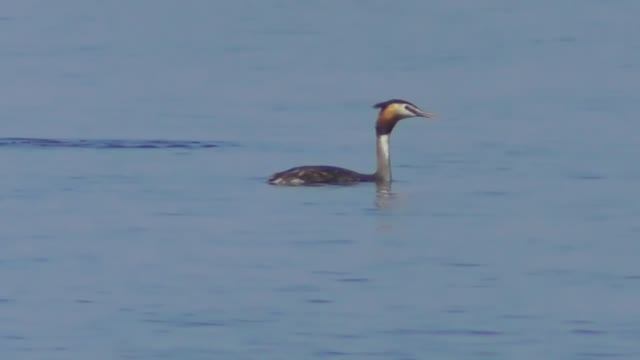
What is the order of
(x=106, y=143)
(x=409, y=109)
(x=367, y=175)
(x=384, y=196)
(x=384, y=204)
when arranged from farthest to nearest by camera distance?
(x=106, y=143), (x=409, y=109), (x=367, y=175), (x=384, y=196), (x=384, y=204)

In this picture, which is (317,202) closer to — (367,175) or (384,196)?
(384,196)

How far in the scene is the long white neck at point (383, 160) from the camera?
82.1ft

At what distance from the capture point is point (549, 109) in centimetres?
3088

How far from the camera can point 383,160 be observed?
25.1m

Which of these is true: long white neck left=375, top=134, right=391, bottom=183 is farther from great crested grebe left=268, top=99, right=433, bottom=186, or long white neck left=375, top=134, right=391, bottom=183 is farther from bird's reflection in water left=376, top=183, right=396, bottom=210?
bird's reflection in water left=376, top=183, right=396, bottom=210

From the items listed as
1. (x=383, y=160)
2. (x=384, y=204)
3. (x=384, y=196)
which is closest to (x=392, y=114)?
(x=383, y=160)

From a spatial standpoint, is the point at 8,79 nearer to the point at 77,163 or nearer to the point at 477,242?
the point at 77,163

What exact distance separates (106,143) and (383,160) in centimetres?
351

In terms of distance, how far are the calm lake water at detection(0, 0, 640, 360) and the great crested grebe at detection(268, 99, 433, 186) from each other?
0.44ft

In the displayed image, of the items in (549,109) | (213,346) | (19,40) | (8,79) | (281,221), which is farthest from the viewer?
(19,40)

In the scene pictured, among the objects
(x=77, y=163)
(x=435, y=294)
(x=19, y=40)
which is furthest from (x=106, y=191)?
(x=19, y=40)

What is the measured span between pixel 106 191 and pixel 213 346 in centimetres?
733

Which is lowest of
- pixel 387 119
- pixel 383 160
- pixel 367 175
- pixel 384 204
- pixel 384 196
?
pixel 384 204

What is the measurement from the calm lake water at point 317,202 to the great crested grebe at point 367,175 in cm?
13
